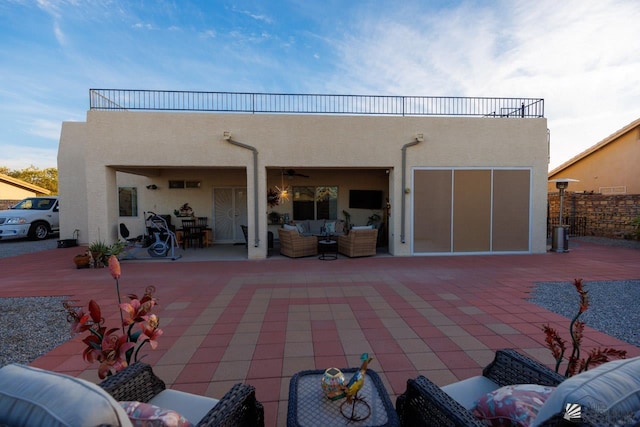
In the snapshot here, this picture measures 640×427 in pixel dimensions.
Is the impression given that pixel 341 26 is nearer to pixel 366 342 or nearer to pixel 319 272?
pixel 319 272

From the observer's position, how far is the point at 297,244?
8.32 m

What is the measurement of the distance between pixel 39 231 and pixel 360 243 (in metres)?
12.7

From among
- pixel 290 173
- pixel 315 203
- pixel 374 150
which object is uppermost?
pixel 374 150

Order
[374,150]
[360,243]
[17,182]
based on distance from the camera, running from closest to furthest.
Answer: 1. [360,243]
2. [374,150]
3. [17,182]

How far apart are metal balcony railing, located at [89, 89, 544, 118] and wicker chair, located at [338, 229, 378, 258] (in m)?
3.37

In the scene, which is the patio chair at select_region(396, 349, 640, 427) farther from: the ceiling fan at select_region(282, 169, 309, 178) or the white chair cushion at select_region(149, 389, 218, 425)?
the ceiling fan at select_region(282, 169, 309, 178)

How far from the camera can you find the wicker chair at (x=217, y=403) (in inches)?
53.9

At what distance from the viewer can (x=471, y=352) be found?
308 centimetres

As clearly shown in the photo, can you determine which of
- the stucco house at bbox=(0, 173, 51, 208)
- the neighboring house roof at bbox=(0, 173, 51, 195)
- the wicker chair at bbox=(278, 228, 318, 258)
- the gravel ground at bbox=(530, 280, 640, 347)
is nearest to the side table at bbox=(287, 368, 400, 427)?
the gravel ground at bbox=(530, 280, 640, 347)

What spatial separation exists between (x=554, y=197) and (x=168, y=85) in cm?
1703

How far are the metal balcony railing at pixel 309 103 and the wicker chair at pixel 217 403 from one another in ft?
25.2

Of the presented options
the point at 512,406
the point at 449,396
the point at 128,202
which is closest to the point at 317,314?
the point at 449,396

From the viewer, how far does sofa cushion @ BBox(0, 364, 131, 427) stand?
0.77 m

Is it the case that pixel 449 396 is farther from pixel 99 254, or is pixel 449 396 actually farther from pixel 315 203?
pixel 315 203
